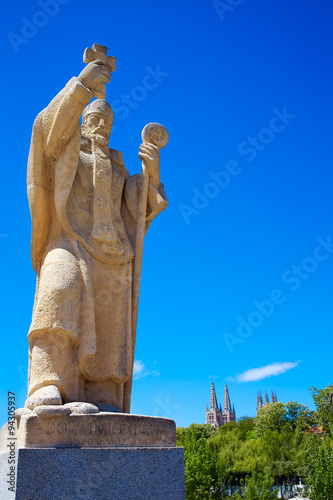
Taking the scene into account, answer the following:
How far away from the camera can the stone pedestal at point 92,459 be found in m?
3.88

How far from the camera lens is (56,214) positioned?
5395 millimetres

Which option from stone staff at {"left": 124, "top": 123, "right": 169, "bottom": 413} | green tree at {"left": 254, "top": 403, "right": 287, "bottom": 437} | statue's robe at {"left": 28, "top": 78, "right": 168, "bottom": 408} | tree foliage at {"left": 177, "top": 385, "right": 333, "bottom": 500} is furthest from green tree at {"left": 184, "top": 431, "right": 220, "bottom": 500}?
green tree at {"left": 254, "top": 403, "right": 287, "bottom": 437}

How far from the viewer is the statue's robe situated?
4777 mm

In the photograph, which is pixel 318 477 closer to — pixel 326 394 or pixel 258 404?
pixel 326 394

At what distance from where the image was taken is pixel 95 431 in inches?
167

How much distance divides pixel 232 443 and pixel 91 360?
49.4 metres

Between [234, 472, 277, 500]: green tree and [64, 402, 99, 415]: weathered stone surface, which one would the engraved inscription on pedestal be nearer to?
[64, 402, 99, 415]: weathered stone surface

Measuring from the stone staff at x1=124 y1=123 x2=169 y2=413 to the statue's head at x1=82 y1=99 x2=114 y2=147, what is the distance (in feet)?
1.51

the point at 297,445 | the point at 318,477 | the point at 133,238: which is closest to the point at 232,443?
the point at 297,445

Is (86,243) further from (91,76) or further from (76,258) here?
(91,76)

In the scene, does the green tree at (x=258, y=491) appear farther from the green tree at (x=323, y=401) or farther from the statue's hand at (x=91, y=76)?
the statue's hand at (x=91, y=76)

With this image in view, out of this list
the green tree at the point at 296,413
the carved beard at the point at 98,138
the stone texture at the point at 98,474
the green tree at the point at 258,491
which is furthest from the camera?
the green tree at the point at 296,413

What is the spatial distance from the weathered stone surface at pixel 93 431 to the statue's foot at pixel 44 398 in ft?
0.51

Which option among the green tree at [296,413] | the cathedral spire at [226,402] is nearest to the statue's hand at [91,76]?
the green tree at [296,413]
